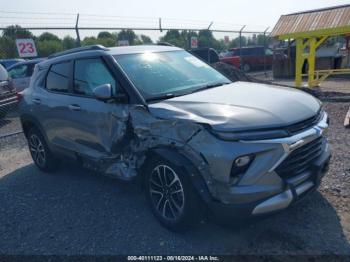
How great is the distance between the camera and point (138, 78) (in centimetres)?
390

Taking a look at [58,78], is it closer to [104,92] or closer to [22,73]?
[104,92]

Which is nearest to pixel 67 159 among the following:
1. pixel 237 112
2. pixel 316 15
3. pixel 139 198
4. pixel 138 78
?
pixel 139 198

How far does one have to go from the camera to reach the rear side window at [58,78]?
15.9 ft

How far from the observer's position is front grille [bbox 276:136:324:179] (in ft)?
9.74

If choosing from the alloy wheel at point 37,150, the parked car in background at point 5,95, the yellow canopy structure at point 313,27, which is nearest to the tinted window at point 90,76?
the alloy wheel at point 37,150

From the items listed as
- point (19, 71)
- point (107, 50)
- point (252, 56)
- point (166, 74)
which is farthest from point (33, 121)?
point (252, 56)

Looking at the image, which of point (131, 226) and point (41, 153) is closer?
point (131, 226)

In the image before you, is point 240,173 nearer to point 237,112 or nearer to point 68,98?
point 237,112

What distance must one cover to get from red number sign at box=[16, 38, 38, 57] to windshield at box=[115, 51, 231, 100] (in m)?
11.0

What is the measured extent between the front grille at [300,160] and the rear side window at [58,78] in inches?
122

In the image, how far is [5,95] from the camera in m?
9.80

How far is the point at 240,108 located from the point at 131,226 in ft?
5.74

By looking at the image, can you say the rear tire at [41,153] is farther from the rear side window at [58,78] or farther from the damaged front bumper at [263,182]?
the damaged front bumper at [263,182]

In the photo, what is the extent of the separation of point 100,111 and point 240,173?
190 centimetres
